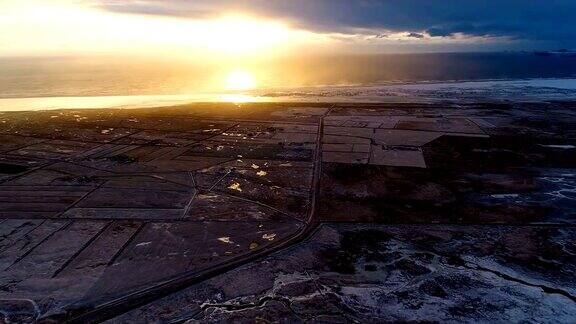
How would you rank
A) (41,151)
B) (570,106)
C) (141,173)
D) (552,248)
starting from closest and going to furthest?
(552,248)
(141,173)
(41,151)
(570,106)

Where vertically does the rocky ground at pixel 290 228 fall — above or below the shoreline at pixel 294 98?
below

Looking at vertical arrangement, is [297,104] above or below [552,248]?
above

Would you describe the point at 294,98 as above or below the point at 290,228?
above

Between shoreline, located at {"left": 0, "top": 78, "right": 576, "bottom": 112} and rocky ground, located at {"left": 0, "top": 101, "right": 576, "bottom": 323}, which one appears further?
shoreline, located at {"left": 0, "top": 78, "right": 576, "bottom": 112}

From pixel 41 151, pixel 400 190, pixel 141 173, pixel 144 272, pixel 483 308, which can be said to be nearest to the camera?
pixel 483 308

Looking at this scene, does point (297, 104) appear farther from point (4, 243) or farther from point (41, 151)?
point (4, 243)

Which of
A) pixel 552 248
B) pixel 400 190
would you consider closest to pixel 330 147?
pixel 400 190

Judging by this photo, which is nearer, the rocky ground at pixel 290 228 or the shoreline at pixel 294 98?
the rocky ground at pixel 290 228

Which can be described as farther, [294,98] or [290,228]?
[294,98]

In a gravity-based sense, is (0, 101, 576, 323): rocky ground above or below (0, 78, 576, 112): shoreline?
below

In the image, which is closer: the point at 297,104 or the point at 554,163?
the point at 554,163
